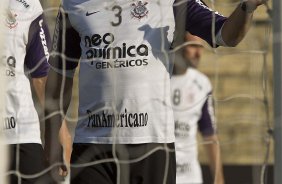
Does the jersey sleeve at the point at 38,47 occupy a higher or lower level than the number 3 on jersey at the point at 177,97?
higher

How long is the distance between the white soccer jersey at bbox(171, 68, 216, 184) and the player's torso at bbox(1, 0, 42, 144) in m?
1.53

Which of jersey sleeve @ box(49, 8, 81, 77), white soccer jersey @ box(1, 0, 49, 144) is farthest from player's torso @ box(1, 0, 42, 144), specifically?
jersey sleeve @ box(49, 8, 81, 77)

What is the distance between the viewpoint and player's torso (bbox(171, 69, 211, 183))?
16.6 feet

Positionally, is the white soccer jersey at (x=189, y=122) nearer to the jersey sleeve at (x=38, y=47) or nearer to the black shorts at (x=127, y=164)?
the jersey sleeve at (x=38, y=47)

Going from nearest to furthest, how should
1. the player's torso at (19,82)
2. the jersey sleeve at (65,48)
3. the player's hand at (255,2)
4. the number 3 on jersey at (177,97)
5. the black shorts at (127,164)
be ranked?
the player's hand at (255,2), the black shorts at (127,164), the jersey sleeve at (65,48), the player's torso at (19,82), the number 3 on jersey at (177,97)

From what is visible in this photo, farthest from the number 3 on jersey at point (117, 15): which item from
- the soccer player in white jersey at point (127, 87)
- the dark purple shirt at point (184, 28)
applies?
the dark purple shirt at point (184, 28)

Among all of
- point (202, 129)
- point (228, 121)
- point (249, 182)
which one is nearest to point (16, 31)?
point (202, 129)

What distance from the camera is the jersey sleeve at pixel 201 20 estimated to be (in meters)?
3.13

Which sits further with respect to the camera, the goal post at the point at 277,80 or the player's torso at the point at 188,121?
the player's torso at the point at 188,121

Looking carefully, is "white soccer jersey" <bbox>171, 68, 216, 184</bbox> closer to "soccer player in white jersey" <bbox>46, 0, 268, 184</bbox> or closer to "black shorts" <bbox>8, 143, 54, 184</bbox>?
"black shorts" <bbox>8, 143, 54, 184</bbox>

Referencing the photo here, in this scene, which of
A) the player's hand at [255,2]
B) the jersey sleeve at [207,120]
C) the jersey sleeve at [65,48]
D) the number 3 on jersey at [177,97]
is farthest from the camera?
the number 3 on jersey at [177,97]

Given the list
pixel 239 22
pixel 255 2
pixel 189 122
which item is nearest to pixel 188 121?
pixel 189 122

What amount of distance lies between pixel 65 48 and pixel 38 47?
31 cm

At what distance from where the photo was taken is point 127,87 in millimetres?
3172
